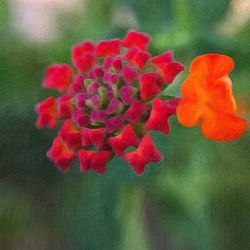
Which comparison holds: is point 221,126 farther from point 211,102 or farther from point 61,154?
point 61,154

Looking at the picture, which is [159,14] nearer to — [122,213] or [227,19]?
[227,19]

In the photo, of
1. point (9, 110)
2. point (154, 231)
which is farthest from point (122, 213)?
point (9, 110)

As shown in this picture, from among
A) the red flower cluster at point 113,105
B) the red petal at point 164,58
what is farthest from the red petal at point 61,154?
the red petal at point 164,58

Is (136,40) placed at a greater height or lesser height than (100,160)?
greater

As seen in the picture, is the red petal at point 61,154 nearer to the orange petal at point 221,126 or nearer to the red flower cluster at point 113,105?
the red flower cluster at point 113,105

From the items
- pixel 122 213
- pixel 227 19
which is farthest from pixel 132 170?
pixel 227 19

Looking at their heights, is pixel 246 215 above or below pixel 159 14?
below

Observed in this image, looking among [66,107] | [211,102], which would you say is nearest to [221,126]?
[211,102]
